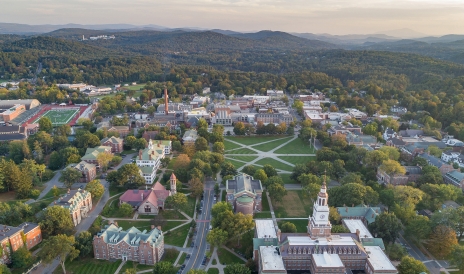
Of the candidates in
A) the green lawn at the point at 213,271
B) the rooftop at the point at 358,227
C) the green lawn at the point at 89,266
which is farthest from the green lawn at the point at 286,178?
the green lawn at the point at 89,266

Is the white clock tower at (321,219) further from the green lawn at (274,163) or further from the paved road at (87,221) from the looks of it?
the paved road at (87,221)

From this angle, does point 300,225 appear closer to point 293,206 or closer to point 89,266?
point 293,206

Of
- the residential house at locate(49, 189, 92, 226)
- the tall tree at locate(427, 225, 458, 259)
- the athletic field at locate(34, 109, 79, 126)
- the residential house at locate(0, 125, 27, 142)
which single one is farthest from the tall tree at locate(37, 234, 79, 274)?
the athletic field at locate(34, 109, 79, 126)

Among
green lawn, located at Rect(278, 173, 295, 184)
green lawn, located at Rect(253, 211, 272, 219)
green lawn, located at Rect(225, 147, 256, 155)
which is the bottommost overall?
green lawn, located at Rect(253, 211, 272, 219)

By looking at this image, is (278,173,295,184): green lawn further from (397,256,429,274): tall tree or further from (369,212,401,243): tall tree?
(397,256,429,274): tall tree

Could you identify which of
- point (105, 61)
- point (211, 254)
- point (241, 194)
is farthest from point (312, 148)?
point (105, 61)

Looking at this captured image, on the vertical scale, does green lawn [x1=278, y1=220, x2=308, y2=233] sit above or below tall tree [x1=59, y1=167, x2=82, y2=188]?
below

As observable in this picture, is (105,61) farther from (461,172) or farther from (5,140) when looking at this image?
(461,172)
